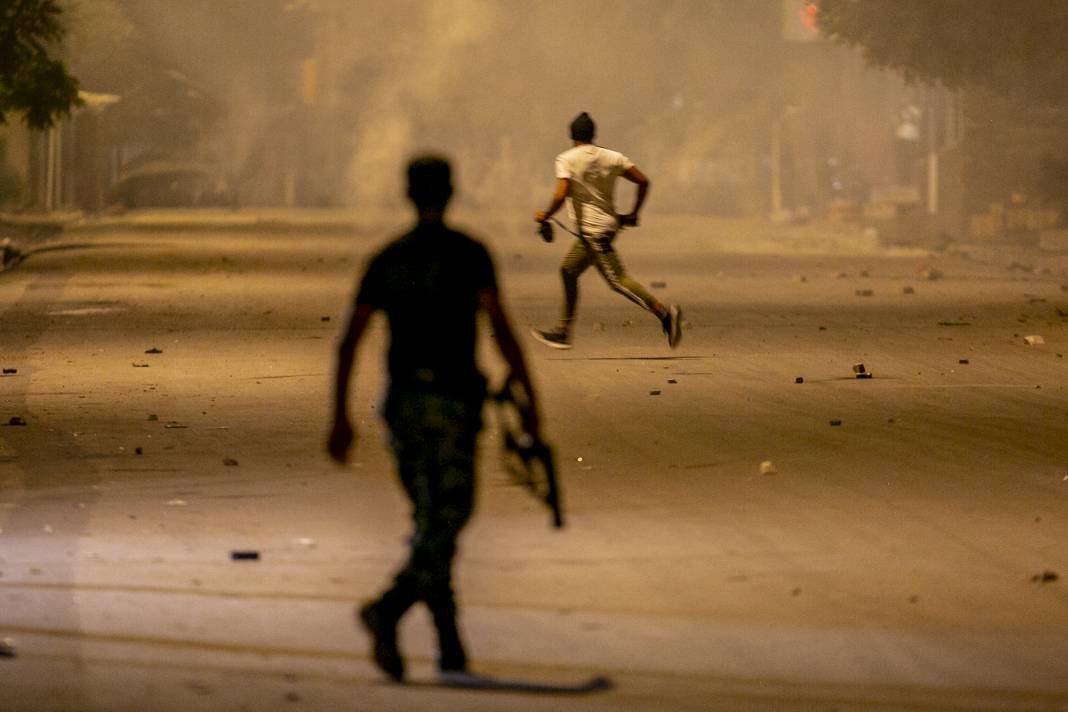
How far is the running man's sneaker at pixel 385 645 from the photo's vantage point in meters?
7.14

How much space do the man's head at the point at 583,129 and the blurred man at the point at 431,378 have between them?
10.6 meters

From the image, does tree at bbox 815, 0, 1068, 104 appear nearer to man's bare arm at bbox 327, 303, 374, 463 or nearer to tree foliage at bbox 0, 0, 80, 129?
tree foliage at bbox 0, 0, 80, 129

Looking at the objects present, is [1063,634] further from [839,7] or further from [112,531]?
[839,7]

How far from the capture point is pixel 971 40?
4494 cm

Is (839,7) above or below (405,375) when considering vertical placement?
above

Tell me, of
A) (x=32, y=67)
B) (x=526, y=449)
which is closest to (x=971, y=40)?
(x=32, y=67)

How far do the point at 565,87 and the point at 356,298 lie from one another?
287ft

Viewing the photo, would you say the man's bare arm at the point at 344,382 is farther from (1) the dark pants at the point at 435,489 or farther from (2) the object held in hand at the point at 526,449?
(2) the object held in hand at the point at 526,449

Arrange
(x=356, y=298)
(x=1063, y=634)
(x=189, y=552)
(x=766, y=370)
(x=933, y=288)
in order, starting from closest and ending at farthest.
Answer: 1. (x=356, y=298)
2. (x=1063, y=634)
3. (x=189, y=552)
4. (x=766, y=370)
5. (x=933, y=288)

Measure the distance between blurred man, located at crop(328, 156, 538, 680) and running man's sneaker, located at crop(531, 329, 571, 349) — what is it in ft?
39.1

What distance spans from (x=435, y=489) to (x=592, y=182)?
11315mm

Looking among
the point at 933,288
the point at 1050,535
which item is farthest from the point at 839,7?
the point at 1050,535

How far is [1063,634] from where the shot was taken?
8.05m

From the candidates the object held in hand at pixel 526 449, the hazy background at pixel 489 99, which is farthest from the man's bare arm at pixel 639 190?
the hazy background at pixel 489 99
